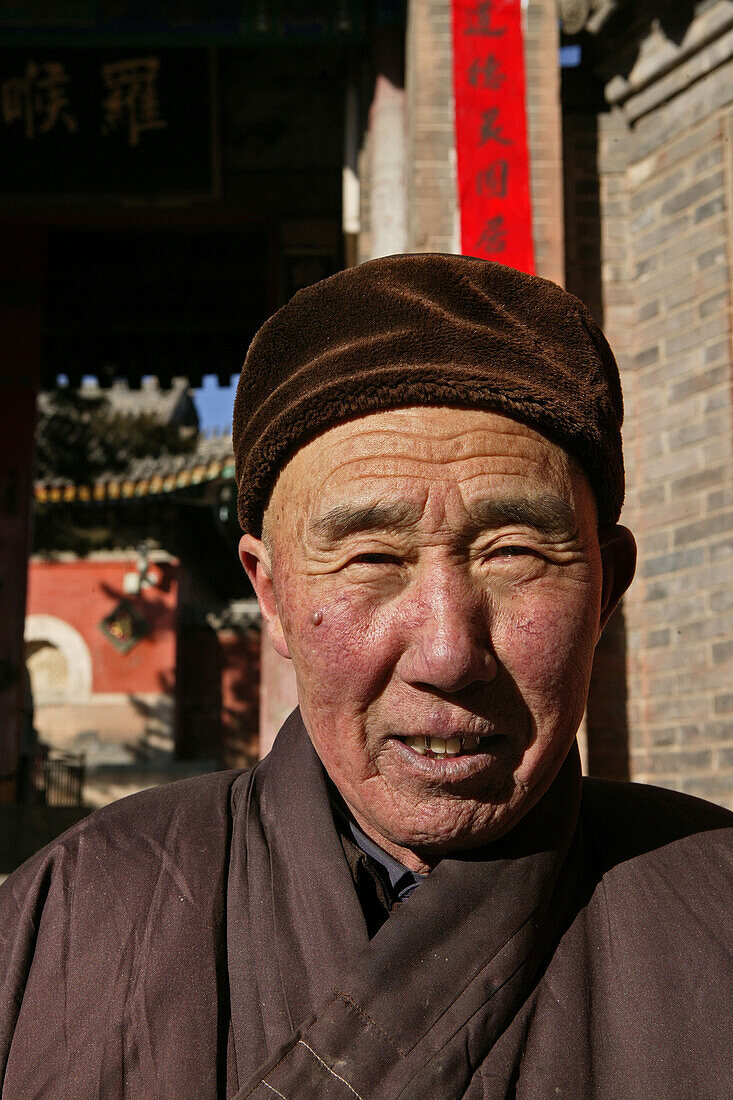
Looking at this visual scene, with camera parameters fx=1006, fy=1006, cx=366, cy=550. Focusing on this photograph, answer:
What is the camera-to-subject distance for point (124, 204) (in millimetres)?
6148

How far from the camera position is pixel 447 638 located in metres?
1.15

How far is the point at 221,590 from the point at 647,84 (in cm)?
1419

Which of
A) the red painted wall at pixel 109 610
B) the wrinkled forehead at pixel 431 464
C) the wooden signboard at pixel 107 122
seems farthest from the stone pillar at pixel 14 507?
the wrinkled forehead at pixel 431 464

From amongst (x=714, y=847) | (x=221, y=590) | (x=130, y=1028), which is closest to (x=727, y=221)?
(x=714, y=847)

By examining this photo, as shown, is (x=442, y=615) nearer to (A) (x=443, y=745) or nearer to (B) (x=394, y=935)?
(A) (x=443, y=745)

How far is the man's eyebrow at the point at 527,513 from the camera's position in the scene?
4.03 feet

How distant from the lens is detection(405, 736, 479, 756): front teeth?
3.99 ft

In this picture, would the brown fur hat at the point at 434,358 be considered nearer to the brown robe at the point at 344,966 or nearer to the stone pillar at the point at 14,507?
the brown robe at the point at 344,966

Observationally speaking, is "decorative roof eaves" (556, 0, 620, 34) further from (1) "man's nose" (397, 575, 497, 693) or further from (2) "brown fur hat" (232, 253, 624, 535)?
(1) "man's nose" (397, 575, 497, 693)

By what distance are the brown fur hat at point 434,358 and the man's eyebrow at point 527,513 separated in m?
0.10

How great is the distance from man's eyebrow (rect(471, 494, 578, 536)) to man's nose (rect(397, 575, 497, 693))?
0.09 metres

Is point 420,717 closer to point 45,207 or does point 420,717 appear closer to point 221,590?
point 45,207

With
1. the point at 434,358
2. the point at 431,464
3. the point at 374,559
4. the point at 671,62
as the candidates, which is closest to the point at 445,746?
the point at 374,559

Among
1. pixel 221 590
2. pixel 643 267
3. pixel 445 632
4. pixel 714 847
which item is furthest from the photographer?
pixel 221 590
